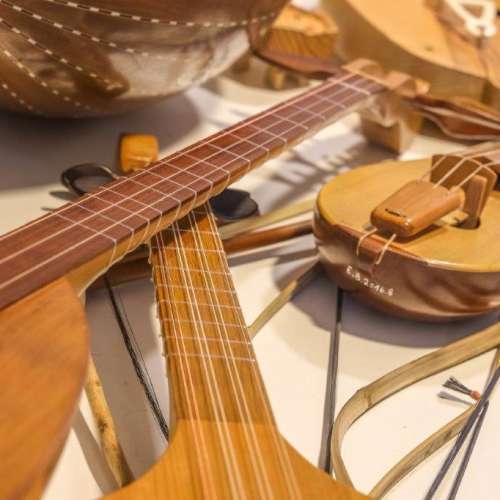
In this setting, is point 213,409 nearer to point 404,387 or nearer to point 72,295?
point 72,295

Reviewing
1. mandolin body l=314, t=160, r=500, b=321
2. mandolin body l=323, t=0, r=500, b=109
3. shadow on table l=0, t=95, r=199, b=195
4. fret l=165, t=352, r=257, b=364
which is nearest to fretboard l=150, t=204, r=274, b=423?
fret l=165, t=352, r=257, b=364

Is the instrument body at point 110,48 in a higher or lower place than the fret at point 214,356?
higher

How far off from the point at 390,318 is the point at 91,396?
0.29m

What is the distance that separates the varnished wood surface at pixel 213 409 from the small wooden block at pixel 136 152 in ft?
0.64

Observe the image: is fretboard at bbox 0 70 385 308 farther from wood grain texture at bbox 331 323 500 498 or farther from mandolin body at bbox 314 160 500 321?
wood grain texture at bbox 331 323 500 498

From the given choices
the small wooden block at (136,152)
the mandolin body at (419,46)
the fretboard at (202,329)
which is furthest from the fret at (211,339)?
the mandolin body at (419,46)

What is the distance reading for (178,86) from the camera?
0.77m

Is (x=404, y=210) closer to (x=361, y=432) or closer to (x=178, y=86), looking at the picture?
(x=361, y=432)

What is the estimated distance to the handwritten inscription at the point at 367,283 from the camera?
591mm

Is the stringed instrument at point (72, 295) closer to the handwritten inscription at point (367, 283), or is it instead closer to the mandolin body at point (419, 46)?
the handwritten inscription at point (367, 283)

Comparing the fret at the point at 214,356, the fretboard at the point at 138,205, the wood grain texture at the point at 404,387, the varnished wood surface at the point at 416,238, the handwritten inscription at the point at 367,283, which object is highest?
the fretboard at the point at 138,205

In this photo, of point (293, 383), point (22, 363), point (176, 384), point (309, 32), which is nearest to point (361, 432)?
point (293, 383)

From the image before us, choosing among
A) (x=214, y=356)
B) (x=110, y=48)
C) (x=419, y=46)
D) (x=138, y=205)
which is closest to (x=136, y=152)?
(x=110, y=48)

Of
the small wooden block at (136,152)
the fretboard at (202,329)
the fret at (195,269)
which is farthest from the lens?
the small wooden block at (136,152)
